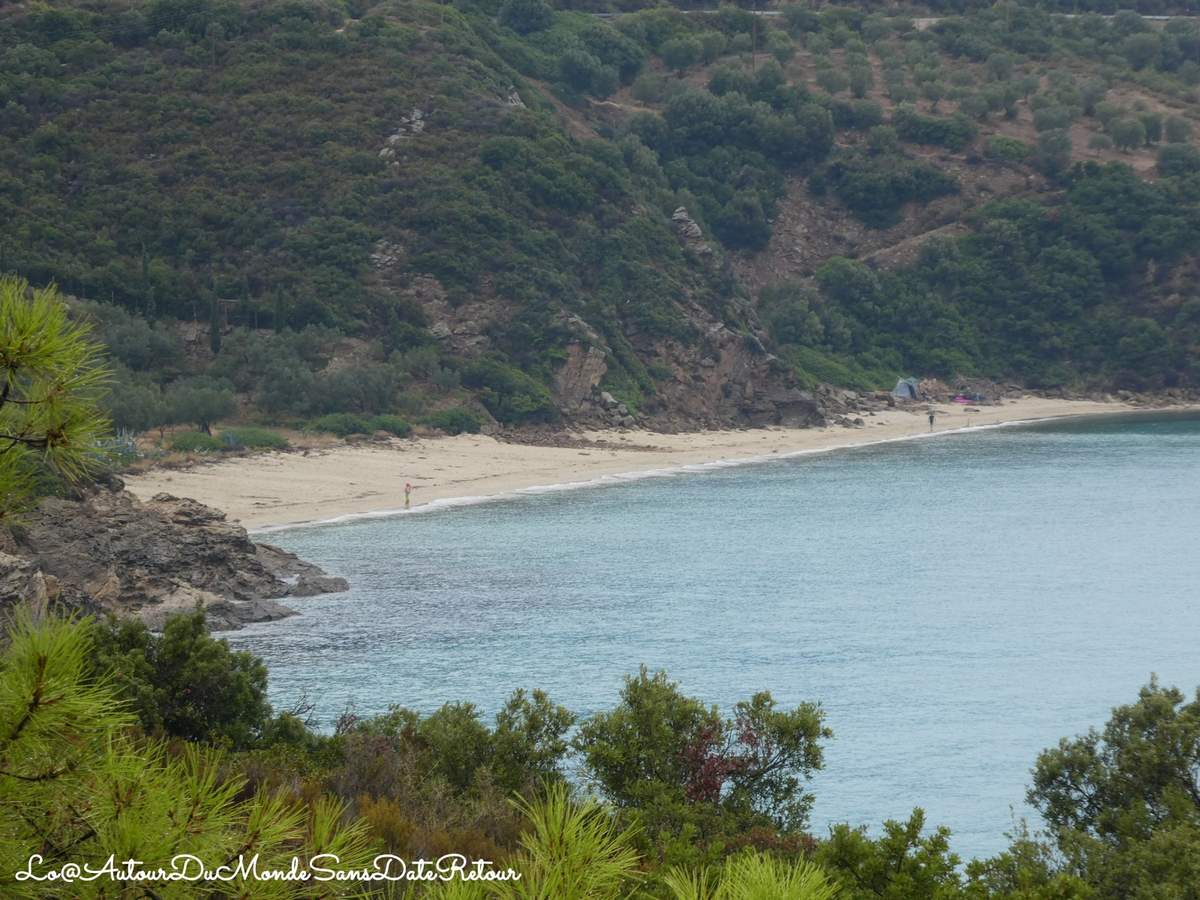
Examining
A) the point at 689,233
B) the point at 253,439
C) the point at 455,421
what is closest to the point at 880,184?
the point at 689,233

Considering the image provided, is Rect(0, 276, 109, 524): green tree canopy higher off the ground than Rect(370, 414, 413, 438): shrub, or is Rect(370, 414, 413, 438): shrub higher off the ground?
Rect(0, 276, 109, 524): green tree canopy

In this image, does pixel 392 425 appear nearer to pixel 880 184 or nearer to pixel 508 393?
pixel 508 393

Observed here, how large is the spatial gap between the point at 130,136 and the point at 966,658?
53.8 m

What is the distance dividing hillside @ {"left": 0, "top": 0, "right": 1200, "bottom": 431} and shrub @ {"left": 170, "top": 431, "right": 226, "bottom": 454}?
5.10 feet

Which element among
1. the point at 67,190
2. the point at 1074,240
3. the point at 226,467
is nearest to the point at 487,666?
the point at 226,467

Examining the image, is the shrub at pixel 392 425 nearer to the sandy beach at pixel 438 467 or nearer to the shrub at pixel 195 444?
the sandy beach at pixel 438 467

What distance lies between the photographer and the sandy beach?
4334cm

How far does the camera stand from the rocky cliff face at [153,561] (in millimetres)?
27250

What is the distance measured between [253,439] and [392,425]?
22.8 feet

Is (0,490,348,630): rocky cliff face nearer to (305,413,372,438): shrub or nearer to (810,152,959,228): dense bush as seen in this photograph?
(305,413,372,438): shrub

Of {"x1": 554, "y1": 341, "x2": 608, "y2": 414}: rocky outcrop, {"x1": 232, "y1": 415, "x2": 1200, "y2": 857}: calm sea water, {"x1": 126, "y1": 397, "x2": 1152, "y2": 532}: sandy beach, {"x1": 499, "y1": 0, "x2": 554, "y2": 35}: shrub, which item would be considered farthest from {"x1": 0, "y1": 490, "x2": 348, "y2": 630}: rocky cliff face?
{"x1": 499, "y1": 0, "x2": 554, "y2": 35}: shrub

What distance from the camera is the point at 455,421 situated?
59531 mm

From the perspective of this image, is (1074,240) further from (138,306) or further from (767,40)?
(138,306)

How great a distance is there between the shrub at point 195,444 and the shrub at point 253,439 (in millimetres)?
516
